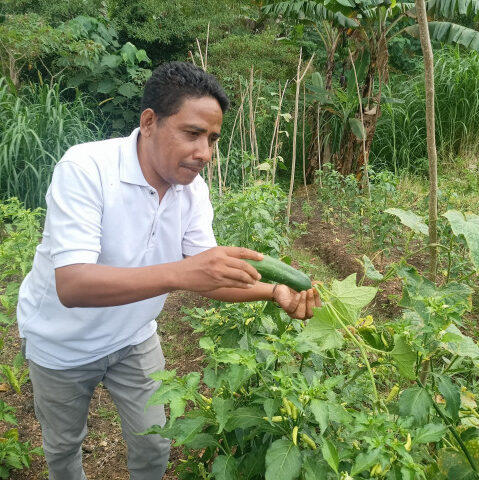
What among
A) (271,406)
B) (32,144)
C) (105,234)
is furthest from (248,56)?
(271,406)

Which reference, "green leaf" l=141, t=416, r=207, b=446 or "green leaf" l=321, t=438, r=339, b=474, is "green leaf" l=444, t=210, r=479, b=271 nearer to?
"green leaf" l=321, t=438, r=339, b=474

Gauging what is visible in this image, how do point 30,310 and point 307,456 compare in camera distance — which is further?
Result: point 30,310

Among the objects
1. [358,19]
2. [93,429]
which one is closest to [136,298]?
[93,429]

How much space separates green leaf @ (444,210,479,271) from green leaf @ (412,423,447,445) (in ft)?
1.79

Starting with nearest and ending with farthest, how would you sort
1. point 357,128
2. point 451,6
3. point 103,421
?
point 103,421, point 451,6, point 357,128

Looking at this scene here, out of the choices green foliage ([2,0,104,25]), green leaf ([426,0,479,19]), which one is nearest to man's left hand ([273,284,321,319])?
green leaf ([426,0,479,19])

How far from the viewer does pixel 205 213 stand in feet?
7.33

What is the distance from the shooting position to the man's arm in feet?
4.98

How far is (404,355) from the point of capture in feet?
5.08

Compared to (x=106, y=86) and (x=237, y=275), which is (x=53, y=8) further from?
(x=237, y=275)

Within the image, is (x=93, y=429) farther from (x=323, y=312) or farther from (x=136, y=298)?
(x=323, y=312)

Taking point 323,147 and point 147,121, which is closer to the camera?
point 147,121

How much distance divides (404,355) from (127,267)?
963 mm

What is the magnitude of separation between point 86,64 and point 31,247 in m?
5.18
